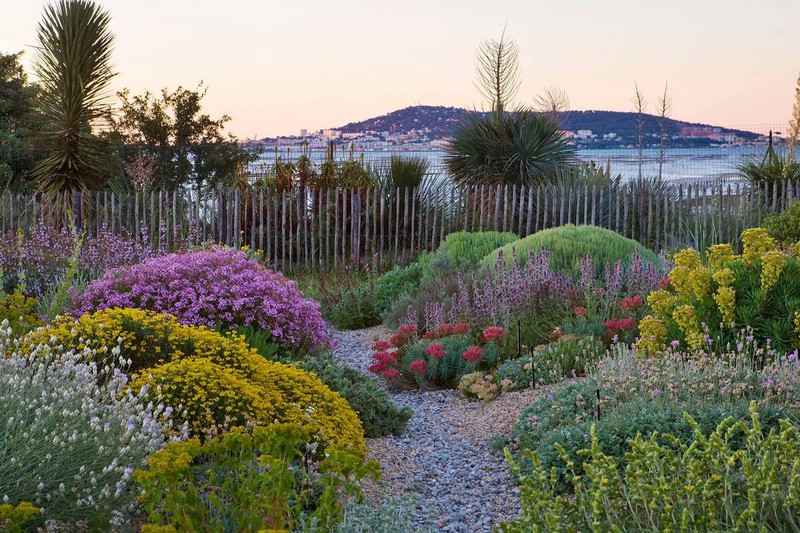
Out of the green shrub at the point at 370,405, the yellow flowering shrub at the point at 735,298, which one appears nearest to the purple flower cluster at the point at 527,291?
the yellow flowering shrub at the point at 735,298

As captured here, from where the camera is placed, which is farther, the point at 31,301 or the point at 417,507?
the point at 31,301

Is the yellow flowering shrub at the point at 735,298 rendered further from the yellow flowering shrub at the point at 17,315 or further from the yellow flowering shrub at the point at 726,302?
the yellow flowering shrub at the point at 17,315

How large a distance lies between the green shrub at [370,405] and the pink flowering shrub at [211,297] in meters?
1.13

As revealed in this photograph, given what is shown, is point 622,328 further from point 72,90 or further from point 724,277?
point 72,90

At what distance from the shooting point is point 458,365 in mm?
7348

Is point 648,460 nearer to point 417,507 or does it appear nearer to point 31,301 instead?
point 417,507

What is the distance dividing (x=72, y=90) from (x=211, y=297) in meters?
10.4

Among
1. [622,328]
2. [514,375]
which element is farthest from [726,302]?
[514,375]

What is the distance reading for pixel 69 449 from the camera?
349 cm

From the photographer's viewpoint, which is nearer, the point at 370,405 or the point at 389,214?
the point at 370,405

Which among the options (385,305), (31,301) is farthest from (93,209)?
(31,301)

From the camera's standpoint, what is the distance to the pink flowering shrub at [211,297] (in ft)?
23.6

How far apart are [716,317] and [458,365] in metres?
2.16

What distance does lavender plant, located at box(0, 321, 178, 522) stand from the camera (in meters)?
3.42
